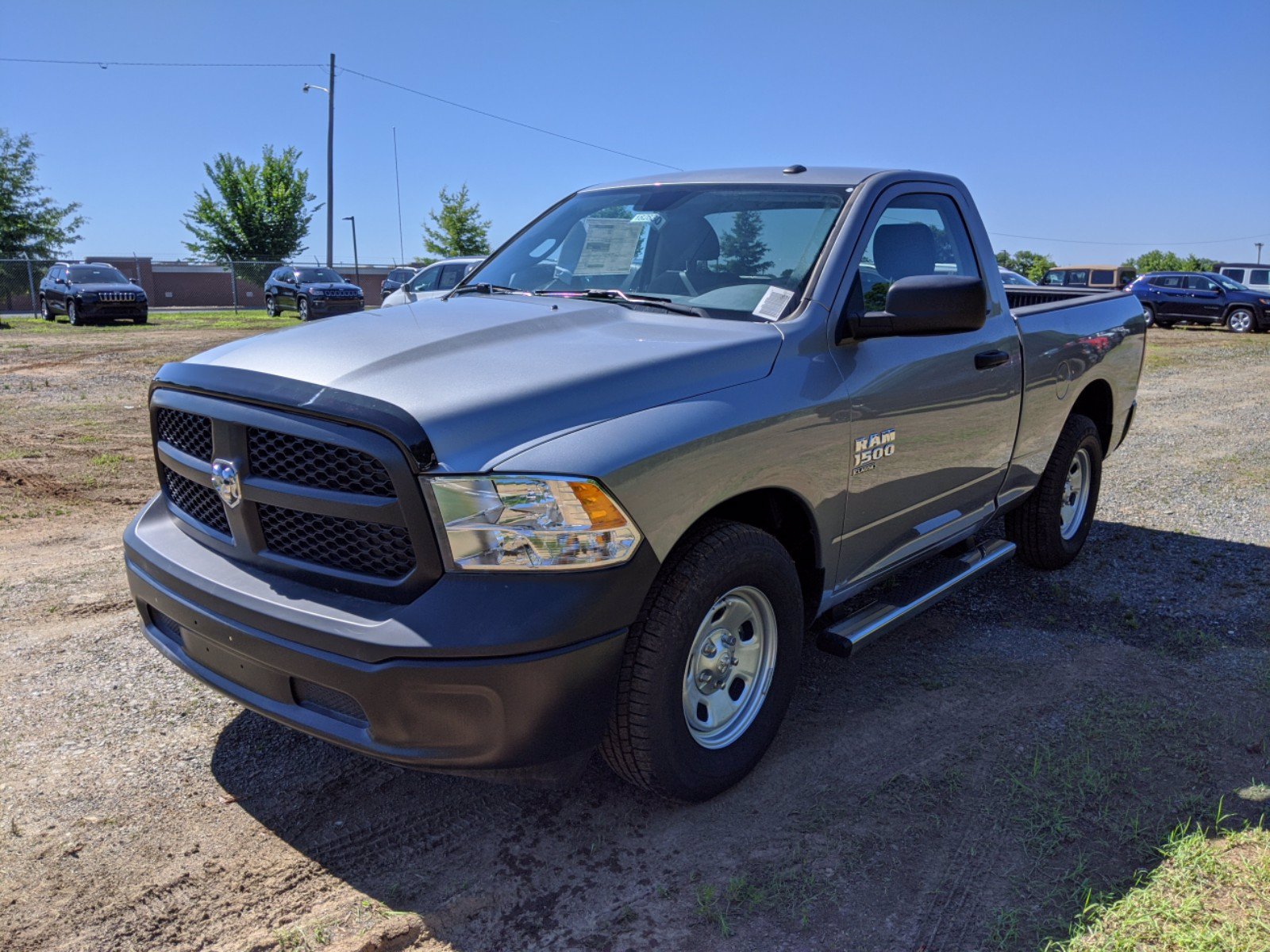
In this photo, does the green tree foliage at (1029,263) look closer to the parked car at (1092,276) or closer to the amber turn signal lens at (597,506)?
the parked car at (1092,276)

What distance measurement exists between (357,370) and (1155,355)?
1954 cm

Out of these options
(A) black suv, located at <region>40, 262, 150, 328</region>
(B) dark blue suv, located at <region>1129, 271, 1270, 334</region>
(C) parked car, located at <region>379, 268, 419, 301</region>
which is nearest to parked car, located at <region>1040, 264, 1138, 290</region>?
(B) dark blue suv, located at <region>1129, 271, 1270, 334</region>

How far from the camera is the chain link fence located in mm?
30875

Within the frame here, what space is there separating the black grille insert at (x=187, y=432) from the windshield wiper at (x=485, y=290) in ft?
4.30

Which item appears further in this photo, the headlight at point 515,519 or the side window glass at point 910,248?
the side window glass at point 910,248

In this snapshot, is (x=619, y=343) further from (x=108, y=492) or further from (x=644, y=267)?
(x=108, y=492)

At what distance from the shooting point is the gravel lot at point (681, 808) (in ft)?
8.30

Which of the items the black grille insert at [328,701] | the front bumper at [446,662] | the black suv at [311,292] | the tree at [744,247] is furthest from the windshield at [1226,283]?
the black grille insert at [328,701]

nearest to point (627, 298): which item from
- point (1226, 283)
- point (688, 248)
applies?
point (688, 248)

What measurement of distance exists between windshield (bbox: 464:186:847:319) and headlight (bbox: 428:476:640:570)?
121 cm

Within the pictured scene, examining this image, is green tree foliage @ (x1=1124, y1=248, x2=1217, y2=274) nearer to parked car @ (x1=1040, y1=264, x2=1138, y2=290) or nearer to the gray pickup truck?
parked car @ (x1=1040, y1=264, x2=1138, y2=290)

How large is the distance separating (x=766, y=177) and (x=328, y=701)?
8.59 ft

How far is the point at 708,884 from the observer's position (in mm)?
2662

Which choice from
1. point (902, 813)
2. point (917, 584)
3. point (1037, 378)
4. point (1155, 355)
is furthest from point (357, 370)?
point (1155, 355)
